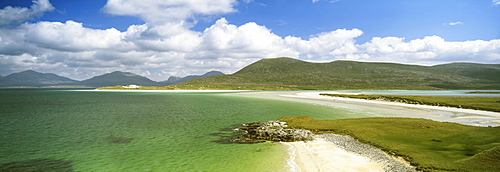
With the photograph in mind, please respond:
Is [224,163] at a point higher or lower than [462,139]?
lower

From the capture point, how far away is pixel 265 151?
20656 millimetres

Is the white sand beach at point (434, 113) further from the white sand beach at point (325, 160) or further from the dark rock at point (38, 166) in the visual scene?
the dark rock at point (38, 166)

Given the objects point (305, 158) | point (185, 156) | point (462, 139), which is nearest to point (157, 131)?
point (185, 156)

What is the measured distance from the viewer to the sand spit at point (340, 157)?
15.5m

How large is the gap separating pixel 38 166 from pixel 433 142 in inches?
1239

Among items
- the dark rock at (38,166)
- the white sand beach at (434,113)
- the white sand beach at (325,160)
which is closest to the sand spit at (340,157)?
the white sand beach at (325,160)

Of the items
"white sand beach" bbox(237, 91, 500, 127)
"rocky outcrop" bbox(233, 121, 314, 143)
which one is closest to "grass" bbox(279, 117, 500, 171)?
"rocky outcrop" bbox(233, 121, 314, 143)

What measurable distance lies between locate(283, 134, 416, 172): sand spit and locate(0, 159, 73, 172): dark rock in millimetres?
16683

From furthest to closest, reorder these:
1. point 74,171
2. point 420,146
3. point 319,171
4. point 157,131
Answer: point 157,131 < point 420,146 < point 74,171 < point 319,171

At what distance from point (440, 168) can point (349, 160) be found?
5.26 meters

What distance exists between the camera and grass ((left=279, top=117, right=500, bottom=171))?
13580 millimetres

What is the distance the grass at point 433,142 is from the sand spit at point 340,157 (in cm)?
111

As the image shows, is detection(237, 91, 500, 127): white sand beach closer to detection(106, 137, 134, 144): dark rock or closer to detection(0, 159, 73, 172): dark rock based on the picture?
detection(106, 137, 134, 144): dark rock

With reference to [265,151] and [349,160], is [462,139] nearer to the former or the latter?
[349,160]
